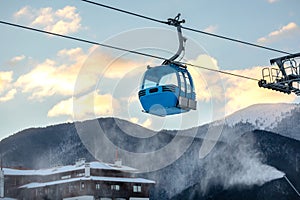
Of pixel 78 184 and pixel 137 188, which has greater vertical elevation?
pixel 78 184

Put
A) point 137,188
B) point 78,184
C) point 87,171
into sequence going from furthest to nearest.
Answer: point 137,188, point 87,171, point 78,184

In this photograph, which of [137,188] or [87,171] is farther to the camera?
[137,188]

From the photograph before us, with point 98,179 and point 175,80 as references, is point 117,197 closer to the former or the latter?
point 98,179

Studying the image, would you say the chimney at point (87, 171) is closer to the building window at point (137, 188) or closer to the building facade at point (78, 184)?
the building facade at point (78, 184)

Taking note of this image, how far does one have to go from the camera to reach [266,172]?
489 ft

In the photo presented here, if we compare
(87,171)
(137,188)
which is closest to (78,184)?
(87,171)

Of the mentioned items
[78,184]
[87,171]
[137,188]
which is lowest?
[137,188]

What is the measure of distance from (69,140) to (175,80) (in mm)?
154775

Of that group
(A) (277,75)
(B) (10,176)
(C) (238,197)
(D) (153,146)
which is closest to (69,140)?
(D) (153,146)

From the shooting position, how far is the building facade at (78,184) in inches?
3113

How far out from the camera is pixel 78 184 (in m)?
79.2

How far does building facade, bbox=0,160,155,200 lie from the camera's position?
79062mm

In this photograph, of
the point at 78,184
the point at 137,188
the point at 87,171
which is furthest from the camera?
the point at 137,188

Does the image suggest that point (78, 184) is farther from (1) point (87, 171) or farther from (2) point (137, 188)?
(2) point (137, 188)
